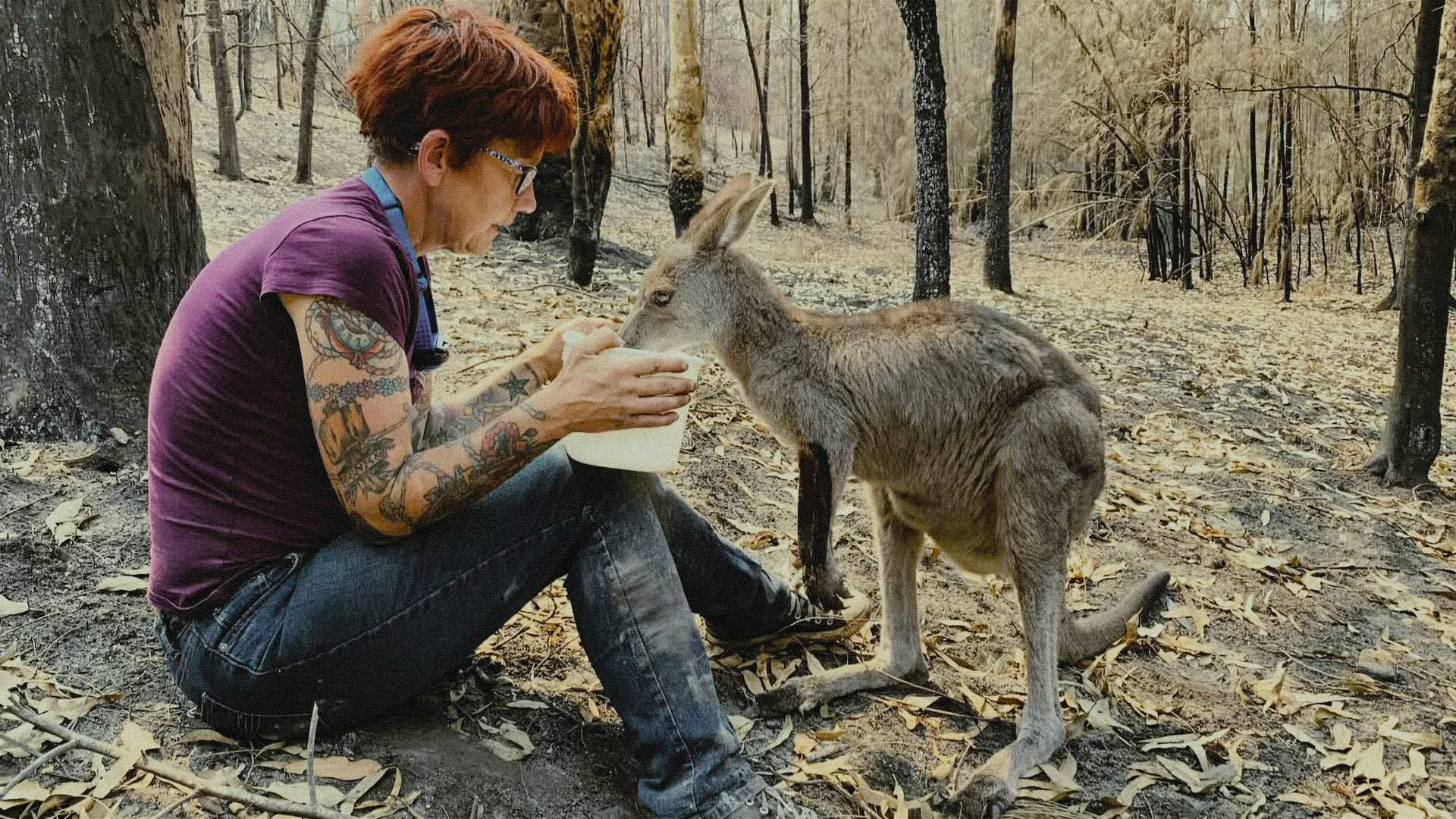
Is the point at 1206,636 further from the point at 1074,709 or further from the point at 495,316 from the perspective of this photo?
the point at 495,316

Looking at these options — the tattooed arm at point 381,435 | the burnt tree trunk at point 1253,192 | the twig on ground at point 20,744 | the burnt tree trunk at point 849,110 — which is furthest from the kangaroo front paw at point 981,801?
the burnt tree trunk at point 849,110

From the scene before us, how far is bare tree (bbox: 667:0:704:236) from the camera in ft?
28.0

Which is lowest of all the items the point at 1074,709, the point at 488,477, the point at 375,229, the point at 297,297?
the point at 1074,709

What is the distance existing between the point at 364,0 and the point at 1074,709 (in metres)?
17.5

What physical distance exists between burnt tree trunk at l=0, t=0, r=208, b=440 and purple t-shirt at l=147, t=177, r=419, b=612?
57.3 inches

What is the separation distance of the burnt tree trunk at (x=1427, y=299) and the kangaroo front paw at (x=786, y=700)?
13.1 ft

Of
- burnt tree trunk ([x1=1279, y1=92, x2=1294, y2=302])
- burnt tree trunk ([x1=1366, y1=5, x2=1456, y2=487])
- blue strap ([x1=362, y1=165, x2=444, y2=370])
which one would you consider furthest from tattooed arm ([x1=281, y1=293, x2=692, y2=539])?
burnt tree trunk ([x1=1279, y1=92, x2=1294, y2=302])

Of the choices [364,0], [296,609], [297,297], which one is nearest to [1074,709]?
[296,609]

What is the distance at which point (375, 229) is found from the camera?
1889mm

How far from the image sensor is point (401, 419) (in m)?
1.93

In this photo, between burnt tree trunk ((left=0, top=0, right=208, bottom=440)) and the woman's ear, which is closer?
the woman's ear

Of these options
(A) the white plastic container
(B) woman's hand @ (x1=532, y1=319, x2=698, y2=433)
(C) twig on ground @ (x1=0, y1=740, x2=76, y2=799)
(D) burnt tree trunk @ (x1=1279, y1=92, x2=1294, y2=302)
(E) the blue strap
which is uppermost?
(D) burnt tree trunk @ (x1=1279, y1=92, x2=1294, y2=302)

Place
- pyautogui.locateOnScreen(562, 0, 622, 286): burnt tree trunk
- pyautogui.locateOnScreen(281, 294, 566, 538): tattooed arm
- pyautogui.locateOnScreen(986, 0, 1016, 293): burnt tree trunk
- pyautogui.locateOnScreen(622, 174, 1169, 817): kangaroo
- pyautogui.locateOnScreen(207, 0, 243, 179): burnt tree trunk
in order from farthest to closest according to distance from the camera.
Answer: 1. pyautogui.locateOnScreen(207, 0, 243, 179): burnt tree trunk
2. pyautogui.locateOnScreen(986, 0, 1016, 293): burnt tree trunk
3. pyautogui.locateOnScreen(562, 0, 622, 286): burnt tree trunk
4. pyautogui.locateOnScreen(622, 174, 1169, 817): kangaroo
5. pyautogui.locateOnScreen(281, 294, 566, 538): tattooed arm

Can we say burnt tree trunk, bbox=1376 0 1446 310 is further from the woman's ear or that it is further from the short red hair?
the woman's ear
